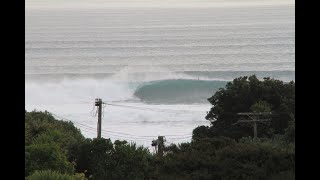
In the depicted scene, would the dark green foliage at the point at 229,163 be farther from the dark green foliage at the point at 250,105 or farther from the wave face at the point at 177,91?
the wave face at the point at 177,91

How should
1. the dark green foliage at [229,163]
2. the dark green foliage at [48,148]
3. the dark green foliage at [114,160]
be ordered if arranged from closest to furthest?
the dark green foliage at [48,148]
the dark green foliage at [229,163]
the dark green foliage at [114,160]

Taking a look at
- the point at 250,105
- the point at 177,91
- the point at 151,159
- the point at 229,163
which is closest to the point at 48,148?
the point at 151,159

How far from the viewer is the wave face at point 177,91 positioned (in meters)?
39.6

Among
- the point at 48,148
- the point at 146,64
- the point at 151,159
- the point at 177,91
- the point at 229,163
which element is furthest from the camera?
the point at 146,64

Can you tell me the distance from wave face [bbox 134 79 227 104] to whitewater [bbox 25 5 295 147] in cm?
6

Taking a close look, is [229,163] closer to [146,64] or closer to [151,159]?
[151,159]

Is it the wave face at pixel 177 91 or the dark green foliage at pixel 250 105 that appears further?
the wave face at pixel 177 91

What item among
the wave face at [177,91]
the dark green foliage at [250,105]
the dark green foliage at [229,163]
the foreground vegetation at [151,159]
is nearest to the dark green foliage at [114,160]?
the foreground vegetation at [151,159]

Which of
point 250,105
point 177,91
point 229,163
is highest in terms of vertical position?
point 177,91

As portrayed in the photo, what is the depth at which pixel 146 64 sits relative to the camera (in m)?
55.2

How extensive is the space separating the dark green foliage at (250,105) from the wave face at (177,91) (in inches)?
600

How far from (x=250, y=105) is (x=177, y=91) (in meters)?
20.0
